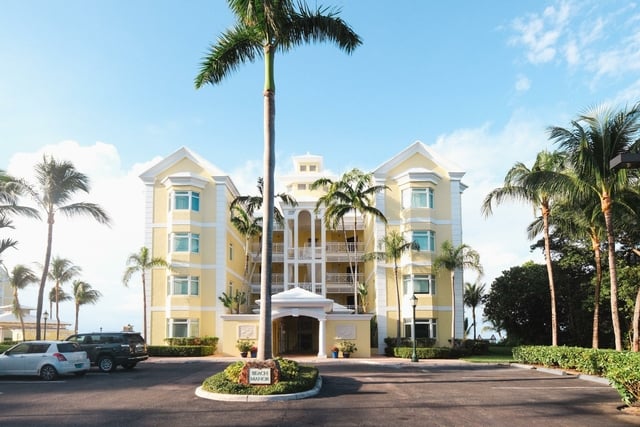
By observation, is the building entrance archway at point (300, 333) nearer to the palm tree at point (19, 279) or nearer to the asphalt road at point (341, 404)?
the palm tree at point (19, 279)

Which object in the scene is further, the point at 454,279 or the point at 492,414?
the point at 454,279

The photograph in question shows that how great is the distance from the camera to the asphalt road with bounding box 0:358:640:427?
39.0ft

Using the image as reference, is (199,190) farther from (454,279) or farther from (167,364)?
(454,279)

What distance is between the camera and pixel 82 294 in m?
55.5

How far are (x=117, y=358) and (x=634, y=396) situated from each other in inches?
727

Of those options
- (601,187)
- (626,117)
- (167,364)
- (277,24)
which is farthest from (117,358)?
(626,117)

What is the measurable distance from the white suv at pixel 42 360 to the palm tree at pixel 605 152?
774 inches

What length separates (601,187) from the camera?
75.2 ft

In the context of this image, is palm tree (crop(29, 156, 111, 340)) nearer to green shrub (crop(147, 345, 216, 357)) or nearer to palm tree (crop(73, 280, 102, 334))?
green shrub (crop(147, 345, 216, 357))

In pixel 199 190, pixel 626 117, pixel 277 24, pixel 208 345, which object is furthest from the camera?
pixel 199 190

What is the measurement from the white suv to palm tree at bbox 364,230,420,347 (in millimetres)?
19614

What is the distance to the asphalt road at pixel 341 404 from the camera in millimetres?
11891

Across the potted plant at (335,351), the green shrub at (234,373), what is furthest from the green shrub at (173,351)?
the green shrub at (234,373)

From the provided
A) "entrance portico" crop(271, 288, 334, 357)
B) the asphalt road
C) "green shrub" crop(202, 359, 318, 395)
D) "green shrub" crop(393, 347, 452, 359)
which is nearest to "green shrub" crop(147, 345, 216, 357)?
"entrance portico" crop(271, 288, 334, 357)
